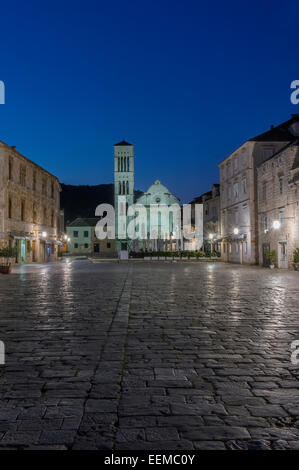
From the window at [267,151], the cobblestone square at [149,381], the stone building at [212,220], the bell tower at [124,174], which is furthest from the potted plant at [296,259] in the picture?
the bell tower at [124,174]

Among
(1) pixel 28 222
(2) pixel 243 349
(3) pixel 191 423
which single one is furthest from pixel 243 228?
(3) pixel 191 423

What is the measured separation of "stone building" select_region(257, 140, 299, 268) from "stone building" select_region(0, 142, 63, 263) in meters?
21.9

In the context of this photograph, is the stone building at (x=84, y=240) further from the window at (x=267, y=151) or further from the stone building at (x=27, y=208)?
the window at (x=267, y=151)

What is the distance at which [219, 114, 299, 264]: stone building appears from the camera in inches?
1382

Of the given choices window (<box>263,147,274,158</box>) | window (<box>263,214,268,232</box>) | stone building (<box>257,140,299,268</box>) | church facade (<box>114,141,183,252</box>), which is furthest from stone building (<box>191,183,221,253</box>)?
window (<box>263,147,274,158</box>)

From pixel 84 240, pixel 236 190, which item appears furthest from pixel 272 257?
pixel 84 240

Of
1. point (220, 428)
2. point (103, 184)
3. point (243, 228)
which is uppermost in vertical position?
point (103, 184)

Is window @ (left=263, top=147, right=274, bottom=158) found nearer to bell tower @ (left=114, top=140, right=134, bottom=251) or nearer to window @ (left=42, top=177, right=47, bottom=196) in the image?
window @ (left=42, top=177, right=47, bottom=196)

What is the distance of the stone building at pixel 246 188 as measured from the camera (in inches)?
1382

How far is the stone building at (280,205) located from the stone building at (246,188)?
1299 mm

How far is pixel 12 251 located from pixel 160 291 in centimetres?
1734

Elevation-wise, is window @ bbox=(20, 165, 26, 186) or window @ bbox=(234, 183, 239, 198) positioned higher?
window @ bbox=(20, 165, 26, 186)
